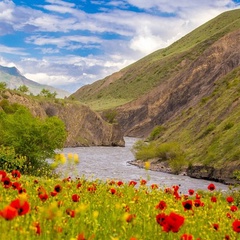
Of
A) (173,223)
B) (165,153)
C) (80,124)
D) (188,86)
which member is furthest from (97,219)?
(188,86)

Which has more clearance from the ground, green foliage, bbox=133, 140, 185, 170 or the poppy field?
green foliage, bbox=133, 140, 185, 170

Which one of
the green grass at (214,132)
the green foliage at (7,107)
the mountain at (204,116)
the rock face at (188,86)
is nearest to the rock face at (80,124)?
the green foliage at (7,107)

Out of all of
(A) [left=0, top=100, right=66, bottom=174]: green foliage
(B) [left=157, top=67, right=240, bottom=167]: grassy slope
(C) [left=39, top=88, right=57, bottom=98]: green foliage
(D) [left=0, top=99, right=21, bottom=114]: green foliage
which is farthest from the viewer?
(C) [left=39, top=88, right=57, bottom=98]: green foliage

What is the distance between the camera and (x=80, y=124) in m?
152

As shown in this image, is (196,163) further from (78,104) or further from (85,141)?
(78,104)

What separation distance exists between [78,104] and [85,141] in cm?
1597

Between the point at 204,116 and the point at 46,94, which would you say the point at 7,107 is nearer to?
the point at 204,116

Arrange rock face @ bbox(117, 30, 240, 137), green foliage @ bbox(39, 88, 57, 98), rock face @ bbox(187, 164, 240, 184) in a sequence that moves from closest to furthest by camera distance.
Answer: rock face @ bbox(187, 164, 240, 184) < rock face @ bbox(117, 30, 240, 137) < green foliage @ bbox(39, 88, 57, 98)

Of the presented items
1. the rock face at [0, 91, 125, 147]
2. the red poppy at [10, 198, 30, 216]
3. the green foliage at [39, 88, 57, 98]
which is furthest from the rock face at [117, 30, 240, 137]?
the red poppy at [10, 198, 30, 216]

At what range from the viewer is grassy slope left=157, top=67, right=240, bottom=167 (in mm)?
65562

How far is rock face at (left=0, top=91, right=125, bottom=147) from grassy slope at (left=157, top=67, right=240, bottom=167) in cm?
4921

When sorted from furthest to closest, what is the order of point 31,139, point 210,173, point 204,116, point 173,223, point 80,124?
point 80,124 → point 204,116 → point 210,173 → point 31,139 → point 173,223

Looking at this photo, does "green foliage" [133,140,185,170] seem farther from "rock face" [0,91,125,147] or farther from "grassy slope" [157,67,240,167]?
"rock face" [0,91,125,147]

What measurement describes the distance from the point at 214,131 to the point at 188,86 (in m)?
93.5
